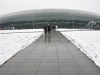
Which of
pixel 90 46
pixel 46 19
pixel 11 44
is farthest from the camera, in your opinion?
pixel 46 19

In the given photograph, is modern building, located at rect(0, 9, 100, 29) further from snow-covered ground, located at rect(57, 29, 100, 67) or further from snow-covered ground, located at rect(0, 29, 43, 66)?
snow-covered ground, located at rect(57, 29, 100, 67)

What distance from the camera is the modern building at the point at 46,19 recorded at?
7538 cm

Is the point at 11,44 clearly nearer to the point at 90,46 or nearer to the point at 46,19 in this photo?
the point at 90,46

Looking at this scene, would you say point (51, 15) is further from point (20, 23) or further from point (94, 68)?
point (94, 68)

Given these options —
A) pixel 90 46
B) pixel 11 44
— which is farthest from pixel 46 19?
pixel 90 46

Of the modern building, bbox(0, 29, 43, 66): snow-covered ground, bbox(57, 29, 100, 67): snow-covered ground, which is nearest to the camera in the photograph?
bbox(57, 29, 100, 67): snow-covered ground

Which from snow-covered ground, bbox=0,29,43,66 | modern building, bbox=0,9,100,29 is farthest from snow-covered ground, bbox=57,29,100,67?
modern building, bbox=0,9,100,29

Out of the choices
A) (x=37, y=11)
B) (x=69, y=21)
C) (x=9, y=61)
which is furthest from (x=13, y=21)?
(x=9, y=61)

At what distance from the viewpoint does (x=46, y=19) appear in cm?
7581

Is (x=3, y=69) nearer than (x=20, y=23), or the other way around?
(x=3, y=69)

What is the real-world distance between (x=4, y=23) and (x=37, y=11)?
1846 centimetres

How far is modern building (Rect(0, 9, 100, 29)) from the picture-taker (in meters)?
75.4

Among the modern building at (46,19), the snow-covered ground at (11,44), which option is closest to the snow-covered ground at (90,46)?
the snow-covered ground at (11,44)

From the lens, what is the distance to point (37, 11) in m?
77.1
